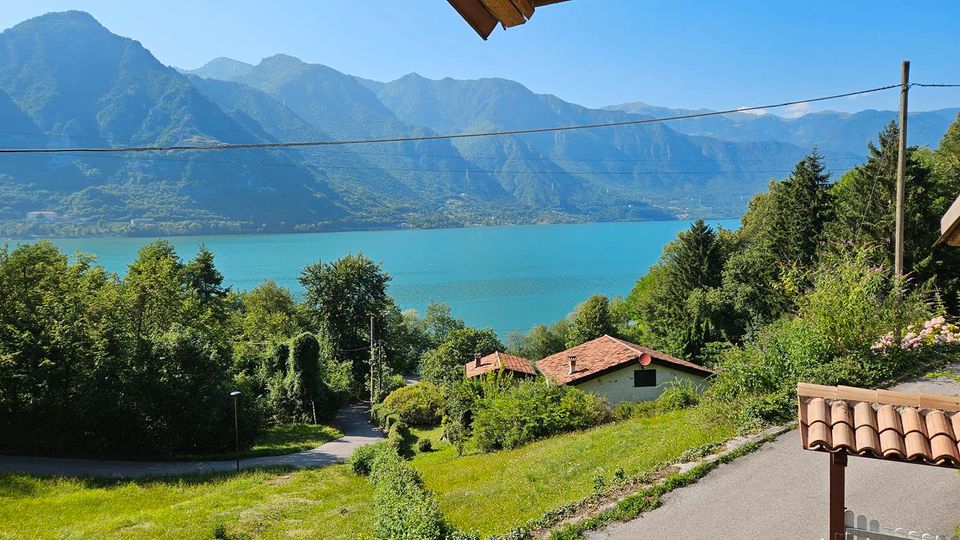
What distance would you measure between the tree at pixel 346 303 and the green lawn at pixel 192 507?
86.5 feet

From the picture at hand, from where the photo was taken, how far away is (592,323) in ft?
131

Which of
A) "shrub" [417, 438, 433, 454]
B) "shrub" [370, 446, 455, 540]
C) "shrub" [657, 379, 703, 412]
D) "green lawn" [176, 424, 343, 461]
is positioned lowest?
"green lawn" [176, 424, 343, 461]

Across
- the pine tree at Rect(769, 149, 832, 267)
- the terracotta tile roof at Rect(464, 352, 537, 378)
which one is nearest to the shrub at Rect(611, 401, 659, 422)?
the terracotta tile roof at Rect(464, 352, 537, 378)

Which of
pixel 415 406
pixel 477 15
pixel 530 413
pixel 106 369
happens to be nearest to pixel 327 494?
pixel 530 413

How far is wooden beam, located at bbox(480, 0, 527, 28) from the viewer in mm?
1772

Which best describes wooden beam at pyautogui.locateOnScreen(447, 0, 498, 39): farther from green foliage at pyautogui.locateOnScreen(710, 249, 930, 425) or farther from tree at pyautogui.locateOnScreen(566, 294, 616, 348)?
tree at pyautogui.locateOnScreen(566, 294, 616, 348)

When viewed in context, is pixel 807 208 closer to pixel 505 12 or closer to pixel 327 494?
pixel 327 494

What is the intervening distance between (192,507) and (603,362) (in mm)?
14116

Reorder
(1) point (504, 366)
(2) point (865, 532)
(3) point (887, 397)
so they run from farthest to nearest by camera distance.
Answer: (1) point (504, 366) → (2) point (865, 532) → (3) point (887, 397)

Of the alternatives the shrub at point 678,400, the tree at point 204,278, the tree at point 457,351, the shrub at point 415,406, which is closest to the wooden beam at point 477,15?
the shrub at point 678,400

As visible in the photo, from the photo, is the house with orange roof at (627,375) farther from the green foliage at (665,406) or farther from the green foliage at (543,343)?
the green foliage at (543,343)

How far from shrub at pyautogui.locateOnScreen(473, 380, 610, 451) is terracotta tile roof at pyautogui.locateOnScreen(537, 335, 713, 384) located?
4.21m

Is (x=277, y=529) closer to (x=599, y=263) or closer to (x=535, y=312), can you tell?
(x=535, y=312)

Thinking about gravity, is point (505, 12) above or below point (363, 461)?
above
